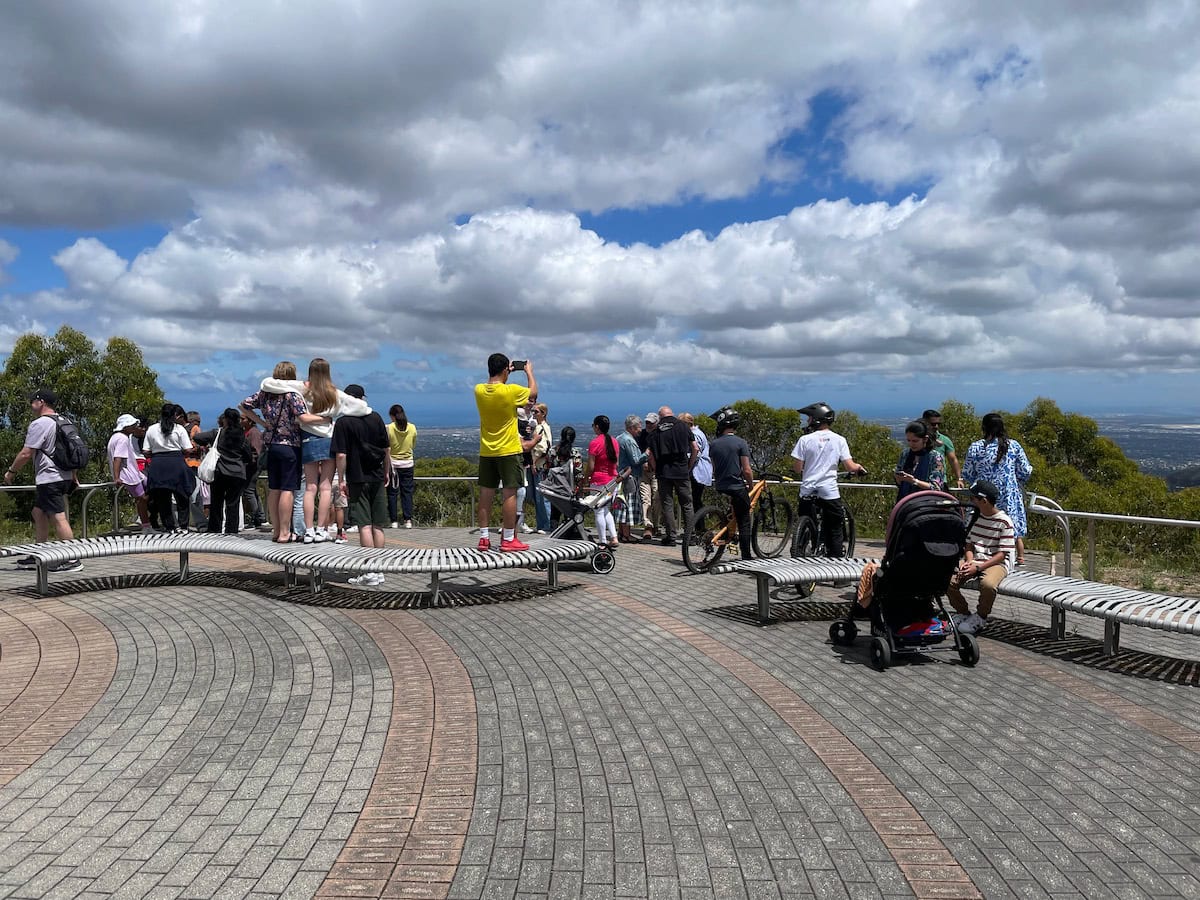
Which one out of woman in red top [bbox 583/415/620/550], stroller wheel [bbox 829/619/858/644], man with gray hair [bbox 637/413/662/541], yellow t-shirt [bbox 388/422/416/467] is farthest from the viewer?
yellow t-shirt [bbox 388/422/416/467]

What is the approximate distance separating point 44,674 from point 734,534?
664cm

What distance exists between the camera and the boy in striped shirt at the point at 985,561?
681cm

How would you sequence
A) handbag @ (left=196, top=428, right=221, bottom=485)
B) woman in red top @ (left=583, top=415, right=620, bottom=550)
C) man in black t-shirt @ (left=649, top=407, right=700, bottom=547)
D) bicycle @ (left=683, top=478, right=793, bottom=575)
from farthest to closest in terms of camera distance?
man in black t-shirt @ (left=649, top=407, right=700, bottom=547)
woman in red top @ (left=583, top=415, right=620, bottom=550)
handbag @ (left=196, top=428, right=221, bottom=485)
bicycle @ (left=683, top=478, right=793, bottom=575)

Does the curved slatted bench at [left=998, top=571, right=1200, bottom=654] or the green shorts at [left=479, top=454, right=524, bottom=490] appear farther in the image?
the green shorts at [left=479, top=454, right=524, bottom=490]

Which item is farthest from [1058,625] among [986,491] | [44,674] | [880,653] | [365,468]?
[44,674]

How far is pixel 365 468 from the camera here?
28.2 feet

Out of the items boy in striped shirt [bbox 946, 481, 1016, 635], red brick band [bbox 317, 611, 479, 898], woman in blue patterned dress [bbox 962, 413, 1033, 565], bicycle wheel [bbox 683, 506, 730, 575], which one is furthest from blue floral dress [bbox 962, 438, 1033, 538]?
red brick band [bbox 317, 611, 479, 898]

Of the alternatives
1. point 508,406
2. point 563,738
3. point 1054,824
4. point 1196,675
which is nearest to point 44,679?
point 563,738

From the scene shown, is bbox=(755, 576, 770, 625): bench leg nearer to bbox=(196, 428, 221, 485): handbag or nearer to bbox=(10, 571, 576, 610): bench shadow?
bbox=(10, 571, 576, 610): bench shadow

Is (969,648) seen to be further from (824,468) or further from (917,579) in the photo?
(824,468)

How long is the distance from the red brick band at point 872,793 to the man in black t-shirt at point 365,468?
4001 mm

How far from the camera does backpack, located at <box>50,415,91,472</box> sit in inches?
361

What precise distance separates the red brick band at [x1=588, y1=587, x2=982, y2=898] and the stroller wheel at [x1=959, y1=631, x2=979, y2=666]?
138cm

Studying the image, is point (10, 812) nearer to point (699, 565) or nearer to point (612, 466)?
point (699, 565)
